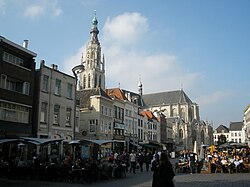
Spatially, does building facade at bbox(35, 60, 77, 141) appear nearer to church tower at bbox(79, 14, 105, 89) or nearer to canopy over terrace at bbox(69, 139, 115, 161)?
canopy over terrace at bbox(69, 139, 115, 161)

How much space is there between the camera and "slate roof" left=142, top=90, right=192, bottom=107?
108 meters

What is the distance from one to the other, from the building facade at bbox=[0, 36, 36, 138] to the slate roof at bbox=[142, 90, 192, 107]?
8364 centimetres

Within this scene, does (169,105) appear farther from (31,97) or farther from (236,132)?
(31,97)

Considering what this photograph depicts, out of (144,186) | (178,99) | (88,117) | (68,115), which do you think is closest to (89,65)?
(178,99)

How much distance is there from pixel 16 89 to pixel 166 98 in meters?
88.7

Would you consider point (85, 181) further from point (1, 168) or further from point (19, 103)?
point (19, 103)

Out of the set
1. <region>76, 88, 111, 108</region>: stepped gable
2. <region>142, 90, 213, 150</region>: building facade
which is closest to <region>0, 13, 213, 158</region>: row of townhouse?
<region>76, 88, 111, 108</region>: stepped gable

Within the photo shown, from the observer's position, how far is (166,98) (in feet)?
367

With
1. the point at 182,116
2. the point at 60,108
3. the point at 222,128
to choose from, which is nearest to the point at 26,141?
the point at 60,108

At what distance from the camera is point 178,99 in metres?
108

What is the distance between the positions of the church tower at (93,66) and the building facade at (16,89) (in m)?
64.7

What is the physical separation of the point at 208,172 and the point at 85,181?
10.8 meters

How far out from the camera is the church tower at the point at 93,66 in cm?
9412

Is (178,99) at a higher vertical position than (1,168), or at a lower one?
higher
